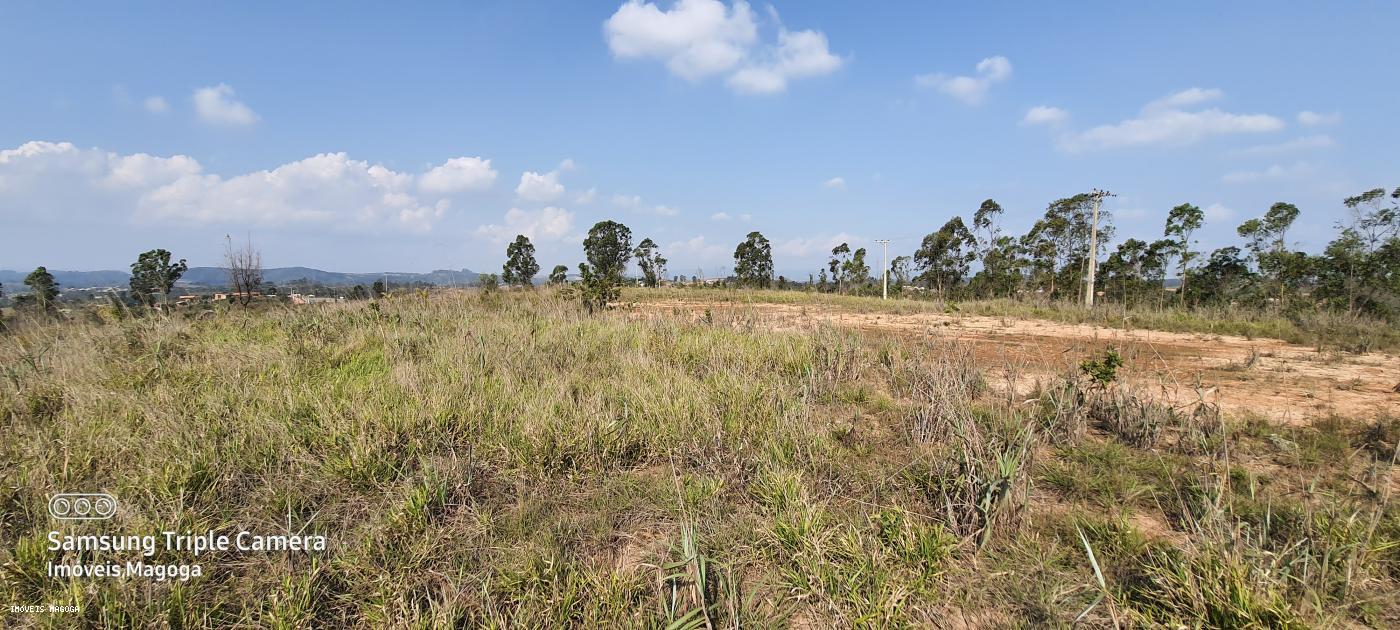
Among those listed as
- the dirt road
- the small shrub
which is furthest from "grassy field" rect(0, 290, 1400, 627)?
the dirt road

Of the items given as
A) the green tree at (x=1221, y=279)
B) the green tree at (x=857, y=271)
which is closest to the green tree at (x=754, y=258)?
the green tree at (x=857, y=271)

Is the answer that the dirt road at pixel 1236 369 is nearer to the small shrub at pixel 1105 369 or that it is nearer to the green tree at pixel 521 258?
the small shrub at pixel 1105 369

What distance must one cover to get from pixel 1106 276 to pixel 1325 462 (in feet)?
77.2

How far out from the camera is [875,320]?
446 inches

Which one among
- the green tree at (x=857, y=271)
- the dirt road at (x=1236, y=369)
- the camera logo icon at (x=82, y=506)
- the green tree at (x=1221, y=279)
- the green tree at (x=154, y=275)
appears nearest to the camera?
the camera logo icon at (x=82, y=506)

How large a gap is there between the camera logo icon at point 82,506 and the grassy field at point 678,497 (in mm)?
66

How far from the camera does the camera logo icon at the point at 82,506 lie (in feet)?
6.79

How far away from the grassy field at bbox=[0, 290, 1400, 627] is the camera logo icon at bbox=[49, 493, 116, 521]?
7cm

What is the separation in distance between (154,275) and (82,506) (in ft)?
42.3

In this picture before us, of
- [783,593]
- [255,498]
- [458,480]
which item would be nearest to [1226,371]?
[783,593]

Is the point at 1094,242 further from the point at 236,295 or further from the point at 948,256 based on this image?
the point at 236,295

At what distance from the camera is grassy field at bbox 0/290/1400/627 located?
69.2 inches

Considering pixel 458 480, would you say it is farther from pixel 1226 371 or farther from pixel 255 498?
pixel 1226 371

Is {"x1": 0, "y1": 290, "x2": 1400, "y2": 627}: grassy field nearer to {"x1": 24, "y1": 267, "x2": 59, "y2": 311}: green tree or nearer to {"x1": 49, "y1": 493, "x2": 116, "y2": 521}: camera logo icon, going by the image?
{"x1": 49, "y1": 493, "x2": 116, "y2": 521}: camera logo icon
